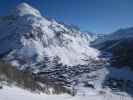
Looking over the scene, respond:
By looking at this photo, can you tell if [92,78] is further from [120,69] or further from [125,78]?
[120,69]

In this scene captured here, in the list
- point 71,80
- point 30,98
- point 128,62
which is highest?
point 128,62

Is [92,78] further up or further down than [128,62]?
further down

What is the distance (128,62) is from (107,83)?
196 ft

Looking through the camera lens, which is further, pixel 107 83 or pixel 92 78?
pixel 92 78

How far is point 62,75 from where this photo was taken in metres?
180

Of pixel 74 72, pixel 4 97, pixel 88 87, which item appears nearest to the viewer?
pixel 4 97

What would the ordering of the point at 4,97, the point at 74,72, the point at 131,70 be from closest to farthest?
the point at 4,97 < the point at 131,70 < the point at 74,72

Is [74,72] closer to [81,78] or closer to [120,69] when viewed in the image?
[81,78]

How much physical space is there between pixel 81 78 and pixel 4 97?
142294mm

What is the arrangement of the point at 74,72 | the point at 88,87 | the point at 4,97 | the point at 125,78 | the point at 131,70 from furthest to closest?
the point at 74,72
the point at 131,70
the point at 125,78
the point at 88,87
the point at 4,97

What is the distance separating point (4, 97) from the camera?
21188 mm

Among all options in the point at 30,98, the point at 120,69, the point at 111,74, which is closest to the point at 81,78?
the point at 111,74

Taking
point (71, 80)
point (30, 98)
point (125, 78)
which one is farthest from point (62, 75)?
point (30, 98)

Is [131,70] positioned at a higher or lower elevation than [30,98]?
higher
